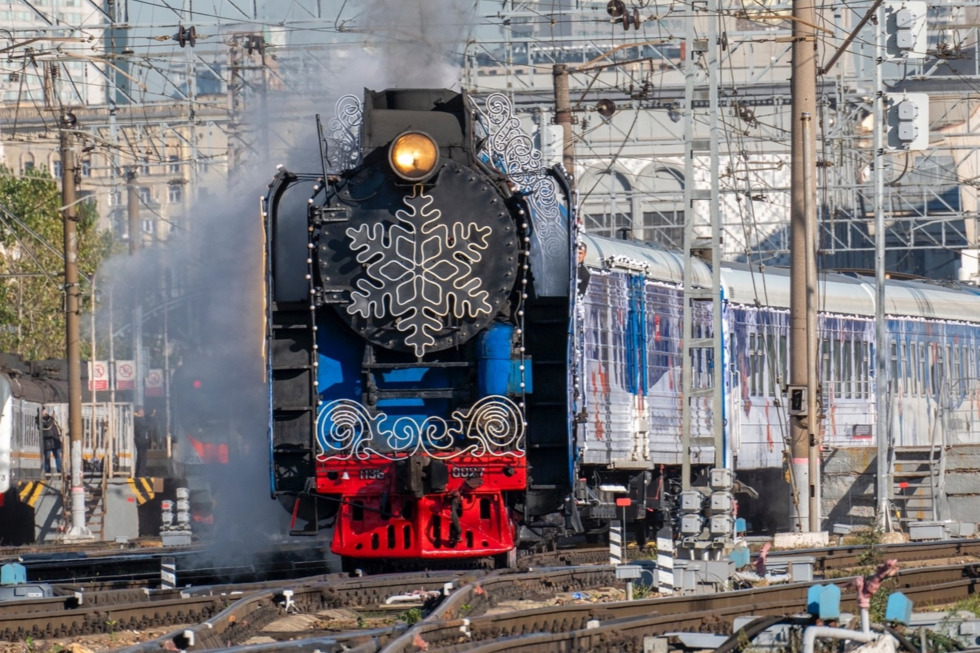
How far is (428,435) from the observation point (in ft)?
44.4

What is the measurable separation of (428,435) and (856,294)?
15.1 metres

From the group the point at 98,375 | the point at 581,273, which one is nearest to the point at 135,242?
the point at 98,375

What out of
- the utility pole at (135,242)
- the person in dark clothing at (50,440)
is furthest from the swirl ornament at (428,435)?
the person in dark clothing at (50,440)

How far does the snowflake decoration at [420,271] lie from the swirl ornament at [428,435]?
2.20 feet

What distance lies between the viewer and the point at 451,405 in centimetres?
1370

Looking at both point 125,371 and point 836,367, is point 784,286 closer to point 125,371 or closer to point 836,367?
point 836,367

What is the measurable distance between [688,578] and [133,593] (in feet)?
13.9

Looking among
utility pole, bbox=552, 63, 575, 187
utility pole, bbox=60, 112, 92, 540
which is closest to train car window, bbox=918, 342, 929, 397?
utility pole, bbox=552, 63, 575, 187

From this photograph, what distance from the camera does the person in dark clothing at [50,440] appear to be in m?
32.3

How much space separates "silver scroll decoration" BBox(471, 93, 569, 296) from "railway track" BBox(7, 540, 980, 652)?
254 centimetres

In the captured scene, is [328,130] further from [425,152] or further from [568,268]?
[568,268]

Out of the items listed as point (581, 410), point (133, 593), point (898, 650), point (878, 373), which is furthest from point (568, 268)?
point (878, 373)

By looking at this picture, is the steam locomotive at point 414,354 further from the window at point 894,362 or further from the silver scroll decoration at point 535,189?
the window at point 894,362

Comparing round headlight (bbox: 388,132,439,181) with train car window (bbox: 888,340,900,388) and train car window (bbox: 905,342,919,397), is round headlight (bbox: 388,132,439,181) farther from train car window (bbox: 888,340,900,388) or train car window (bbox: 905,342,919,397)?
train car window (bbox: 905,342,919,397)
